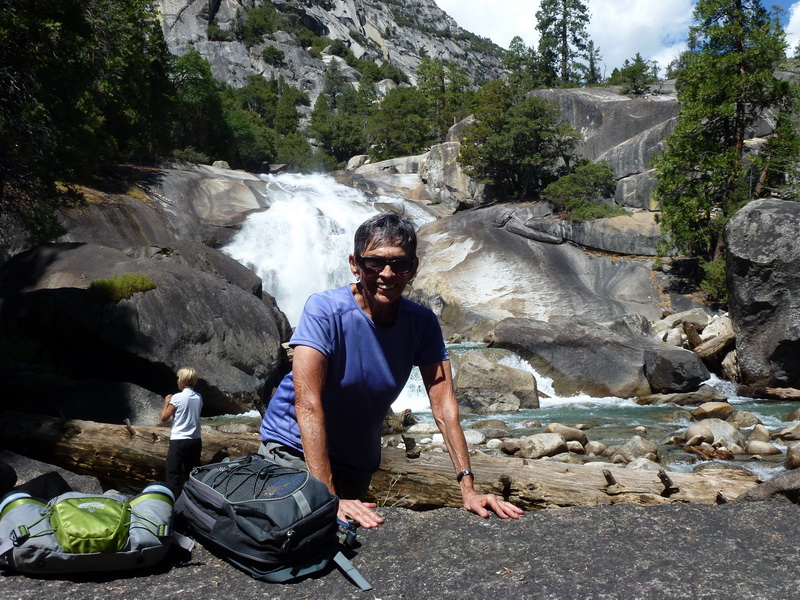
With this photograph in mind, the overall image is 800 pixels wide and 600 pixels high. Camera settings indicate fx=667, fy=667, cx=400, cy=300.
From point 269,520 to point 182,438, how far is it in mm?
→ 3398

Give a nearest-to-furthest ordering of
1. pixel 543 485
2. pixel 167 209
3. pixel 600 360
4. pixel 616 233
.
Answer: pixel 543 485, pixel 600 360, pixel 167 209, pixel 616 233

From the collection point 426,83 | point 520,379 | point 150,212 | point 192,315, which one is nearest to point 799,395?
point 520,379

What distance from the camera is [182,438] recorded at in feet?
18.0

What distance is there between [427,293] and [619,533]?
68.0ft

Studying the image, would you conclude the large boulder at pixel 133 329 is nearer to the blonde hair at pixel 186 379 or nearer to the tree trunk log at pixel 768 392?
the blonde hair at pixel 186 379

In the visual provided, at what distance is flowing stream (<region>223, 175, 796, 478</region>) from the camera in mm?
12531

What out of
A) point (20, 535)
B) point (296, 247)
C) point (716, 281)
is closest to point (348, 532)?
point (20, 535)

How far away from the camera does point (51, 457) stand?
532 cm

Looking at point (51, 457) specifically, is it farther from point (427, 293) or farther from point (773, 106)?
point (773, 106)

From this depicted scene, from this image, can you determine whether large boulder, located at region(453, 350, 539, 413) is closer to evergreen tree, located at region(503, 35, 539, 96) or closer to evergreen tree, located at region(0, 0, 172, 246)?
evergreen tree, located at region(0, 0, 172, 246)

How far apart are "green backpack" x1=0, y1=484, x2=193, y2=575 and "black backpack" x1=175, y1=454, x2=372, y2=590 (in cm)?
18

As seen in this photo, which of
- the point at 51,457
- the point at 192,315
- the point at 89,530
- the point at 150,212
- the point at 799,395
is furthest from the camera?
the point at 150,212

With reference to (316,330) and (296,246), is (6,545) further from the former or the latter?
(296,246)

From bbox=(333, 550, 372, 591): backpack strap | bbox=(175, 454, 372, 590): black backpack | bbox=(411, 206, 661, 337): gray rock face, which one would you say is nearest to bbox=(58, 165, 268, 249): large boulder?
bbox=(411, 206, 661, 337): gray rock face
